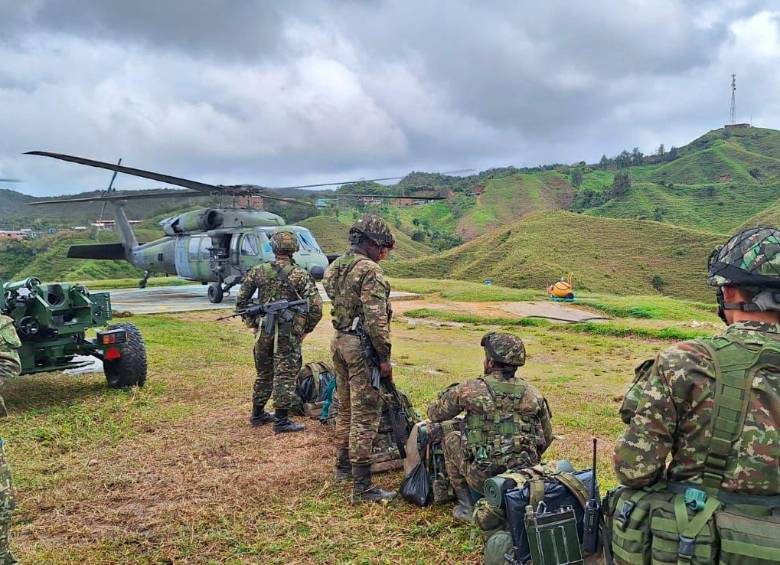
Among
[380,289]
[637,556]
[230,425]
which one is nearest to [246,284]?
[230,425]

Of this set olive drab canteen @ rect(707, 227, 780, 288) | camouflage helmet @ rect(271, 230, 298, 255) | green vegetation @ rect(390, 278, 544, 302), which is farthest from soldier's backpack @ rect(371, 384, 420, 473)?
green vegetation @ rect(390, 278, 544, 302)

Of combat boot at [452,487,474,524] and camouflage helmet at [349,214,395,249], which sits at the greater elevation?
camouflage helmet at [349,214,395,249]

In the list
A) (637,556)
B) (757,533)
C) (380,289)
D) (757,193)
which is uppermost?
(757,193)

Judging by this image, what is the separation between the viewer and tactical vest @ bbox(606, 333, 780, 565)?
185cm

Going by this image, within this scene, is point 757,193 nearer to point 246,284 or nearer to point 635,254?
point 635,254

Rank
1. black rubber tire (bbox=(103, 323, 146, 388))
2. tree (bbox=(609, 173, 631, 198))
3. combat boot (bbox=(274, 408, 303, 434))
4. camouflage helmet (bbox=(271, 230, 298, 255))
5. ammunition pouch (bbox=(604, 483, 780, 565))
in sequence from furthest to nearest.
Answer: tree (bbox=(609, 173, 631, 198)) < black rubber tire (bbox=(103, 323, 146, 388)) < camouflage helmet (bbox=(271, 230, 298, 255)) < combat boot (bbox=(274, 408, 303, 434)) < ammunition pouch (bbox=(604, 483, 780, 565))

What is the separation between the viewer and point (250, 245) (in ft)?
52.3

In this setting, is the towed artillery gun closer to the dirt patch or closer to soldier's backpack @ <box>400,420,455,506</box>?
soldier's backpack @ <box>400,420,455,506</box>

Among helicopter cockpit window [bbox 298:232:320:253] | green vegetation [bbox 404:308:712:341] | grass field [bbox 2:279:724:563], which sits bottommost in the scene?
green vegetation [bbox 404:308:712:341]

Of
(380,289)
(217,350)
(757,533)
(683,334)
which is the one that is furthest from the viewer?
(683,334)

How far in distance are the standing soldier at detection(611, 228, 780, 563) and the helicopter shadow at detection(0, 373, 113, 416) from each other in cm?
621

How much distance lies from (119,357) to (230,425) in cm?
203

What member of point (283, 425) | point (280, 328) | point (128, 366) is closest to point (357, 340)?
point (280, 328)

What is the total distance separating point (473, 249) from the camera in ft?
117
